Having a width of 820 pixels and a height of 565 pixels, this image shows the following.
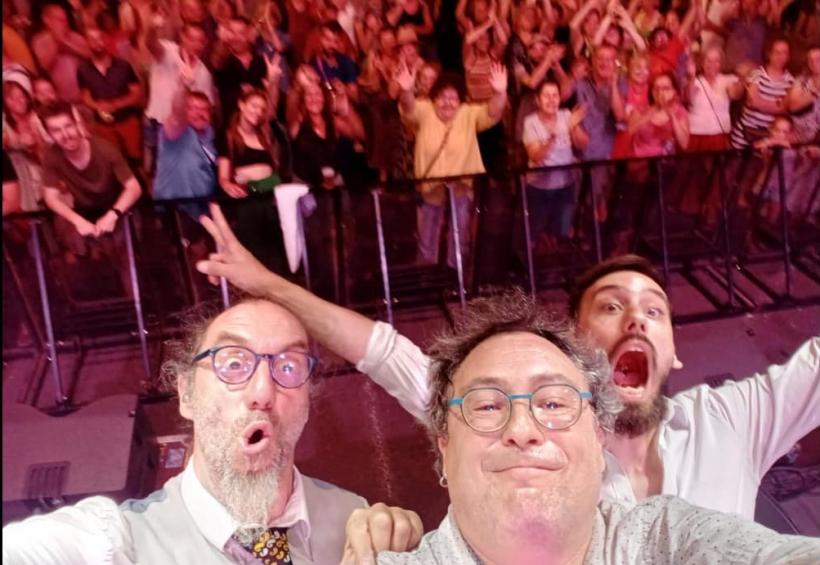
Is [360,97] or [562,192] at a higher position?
[360,97]

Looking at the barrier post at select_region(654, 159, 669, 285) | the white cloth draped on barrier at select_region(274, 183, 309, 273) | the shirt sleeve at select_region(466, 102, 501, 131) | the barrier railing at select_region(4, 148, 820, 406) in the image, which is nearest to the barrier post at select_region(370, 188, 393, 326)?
the barrier railing at select_region(4, 148, 820, 406)

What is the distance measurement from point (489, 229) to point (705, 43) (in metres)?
0.60

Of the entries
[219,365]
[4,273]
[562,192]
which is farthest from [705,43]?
[4,273]

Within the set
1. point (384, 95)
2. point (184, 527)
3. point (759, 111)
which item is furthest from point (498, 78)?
point (184, 527)

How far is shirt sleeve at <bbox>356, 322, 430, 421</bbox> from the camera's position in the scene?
1.46m

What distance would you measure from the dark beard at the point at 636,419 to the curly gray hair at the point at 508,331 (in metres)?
0.09

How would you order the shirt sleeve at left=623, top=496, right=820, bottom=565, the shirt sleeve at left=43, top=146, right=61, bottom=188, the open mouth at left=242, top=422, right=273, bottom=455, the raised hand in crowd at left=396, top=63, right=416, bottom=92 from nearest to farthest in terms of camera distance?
the shirt sleeve at left=623, top=496, right=820, bottom=565, the open mouth at left=242, top=422, right=273, bottom=455, the shirt sleeve at left=43, top=146, right=61, bottom=188, the raised hand in crowd at left=396, top=63, right=416, bottom=92

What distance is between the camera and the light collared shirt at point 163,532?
1258mm

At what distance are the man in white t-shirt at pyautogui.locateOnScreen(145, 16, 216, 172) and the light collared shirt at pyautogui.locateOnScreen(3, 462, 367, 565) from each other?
23.4 inches

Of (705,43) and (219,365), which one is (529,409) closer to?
(219,365)

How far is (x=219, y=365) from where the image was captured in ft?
4.44

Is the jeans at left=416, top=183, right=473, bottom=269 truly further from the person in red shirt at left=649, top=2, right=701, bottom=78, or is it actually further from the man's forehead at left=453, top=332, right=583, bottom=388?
the person in red shirt at left=649, top=2, right=701, bottom=78

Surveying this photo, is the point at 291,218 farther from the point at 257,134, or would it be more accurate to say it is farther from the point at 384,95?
the point at 384,95

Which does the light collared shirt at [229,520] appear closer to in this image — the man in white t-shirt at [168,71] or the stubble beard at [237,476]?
the stubble beard at [237,476]
